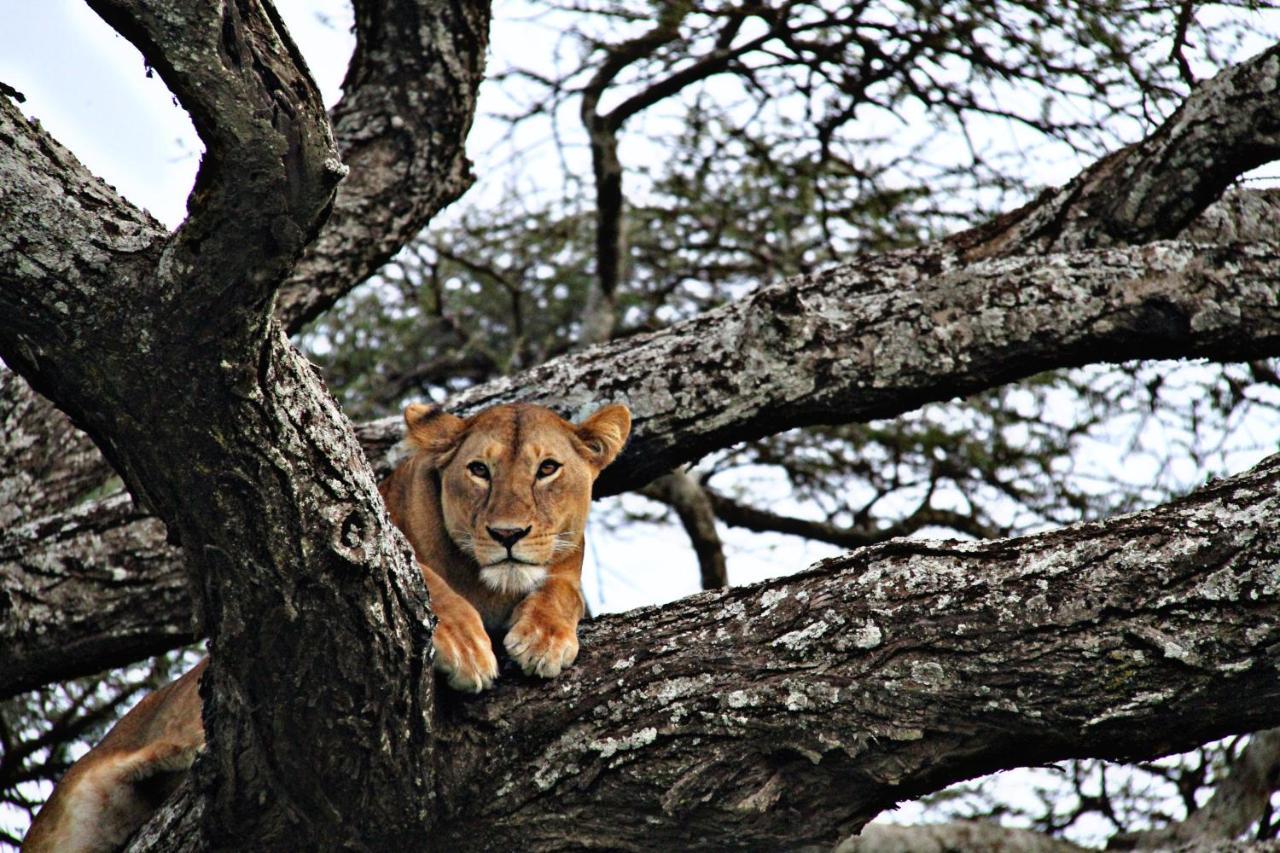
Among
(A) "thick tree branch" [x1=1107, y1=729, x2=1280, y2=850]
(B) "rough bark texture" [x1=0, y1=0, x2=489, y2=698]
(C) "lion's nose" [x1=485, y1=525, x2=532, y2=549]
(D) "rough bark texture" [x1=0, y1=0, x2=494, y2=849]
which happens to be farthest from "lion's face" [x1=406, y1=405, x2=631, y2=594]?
(A) "thick tree branch" [x1=1107, y1=729, x2=1280, y2=850]

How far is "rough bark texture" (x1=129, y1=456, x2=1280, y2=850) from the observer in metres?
2.62

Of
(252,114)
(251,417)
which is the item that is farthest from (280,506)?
(252,114)

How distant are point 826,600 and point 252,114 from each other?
1.57 m

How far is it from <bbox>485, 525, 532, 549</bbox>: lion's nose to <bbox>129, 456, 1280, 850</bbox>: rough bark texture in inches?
22.0

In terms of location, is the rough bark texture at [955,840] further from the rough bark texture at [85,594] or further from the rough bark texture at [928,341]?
the rough bark texture at [85,594]

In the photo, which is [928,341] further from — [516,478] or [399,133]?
[399,133]

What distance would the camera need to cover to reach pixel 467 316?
843 centimetres

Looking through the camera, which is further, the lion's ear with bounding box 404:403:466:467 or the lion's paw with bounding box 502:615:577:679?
the lion's ear with bounding box 404:403:466:467

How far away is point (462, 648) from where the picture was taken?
304 cm

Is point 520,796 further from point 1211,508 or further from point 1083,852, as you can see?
point 1083,852

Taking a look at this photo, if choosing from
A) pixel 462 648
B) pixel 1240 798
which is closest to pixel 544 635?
pixel 462 648

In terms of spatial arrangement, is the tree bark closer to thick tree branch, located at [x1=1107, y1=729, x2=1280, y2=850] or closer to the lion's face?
the lion's face

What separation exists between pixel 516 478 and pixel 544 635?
649 mm

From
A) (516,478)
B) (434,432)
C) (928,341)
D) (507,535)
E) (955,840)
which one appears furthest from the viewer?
(955,840)
